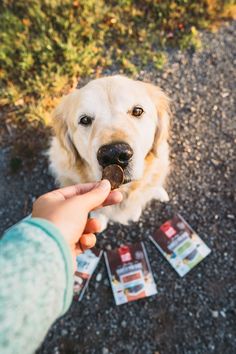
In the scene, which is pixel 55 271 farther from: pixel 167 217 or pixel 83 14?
pixel 83 14

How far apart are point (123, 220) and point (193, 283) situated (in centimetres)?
80

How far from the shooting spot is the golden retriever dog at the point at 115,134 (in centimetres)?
201

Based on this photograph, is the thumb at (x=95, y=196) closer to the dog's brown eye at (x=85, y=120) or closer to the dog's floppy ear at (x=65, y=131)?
the dog's brown eye at (x=85, y=120)

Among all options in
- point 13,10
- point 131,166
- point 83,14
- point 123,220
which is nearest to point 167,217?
point 123,220

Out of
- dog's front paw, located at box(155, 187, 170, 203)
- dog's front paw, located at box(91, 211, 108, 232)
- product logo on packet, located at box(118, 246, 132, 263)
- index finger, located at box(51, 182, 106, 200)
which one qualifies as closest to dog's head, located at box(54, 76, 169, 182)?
index finger, located at box(51, 182, 106, 200)

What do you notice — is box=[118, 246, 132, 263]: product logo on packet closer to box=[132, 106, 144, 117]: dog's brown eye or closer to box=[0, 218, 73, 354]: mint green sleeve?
box=[132, 106, 144, 117]: dog's brown eye

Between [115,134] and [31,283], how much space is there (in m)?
1.07

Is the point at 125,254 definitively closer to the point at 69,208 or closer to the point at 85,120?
the point at 85,120

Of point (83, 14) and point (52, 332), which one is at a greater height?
point (83, 14)

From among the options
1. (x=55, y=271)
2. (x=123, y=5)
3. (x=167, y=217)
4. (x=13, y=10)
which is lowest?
(x=167, y=217)

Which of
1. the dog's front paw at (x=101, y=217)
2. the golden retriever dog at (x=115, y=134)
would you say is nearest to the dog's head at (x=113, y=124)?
the golden retriever dog at (x=115, y=134)

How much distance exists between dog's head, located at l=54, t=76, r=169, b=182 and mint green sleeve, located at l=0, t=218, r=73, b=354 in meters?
0.83

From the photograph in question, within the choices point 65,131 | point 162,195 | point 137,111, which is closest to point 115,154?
point 137,111

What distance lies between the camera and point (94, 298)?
9.55 feet
